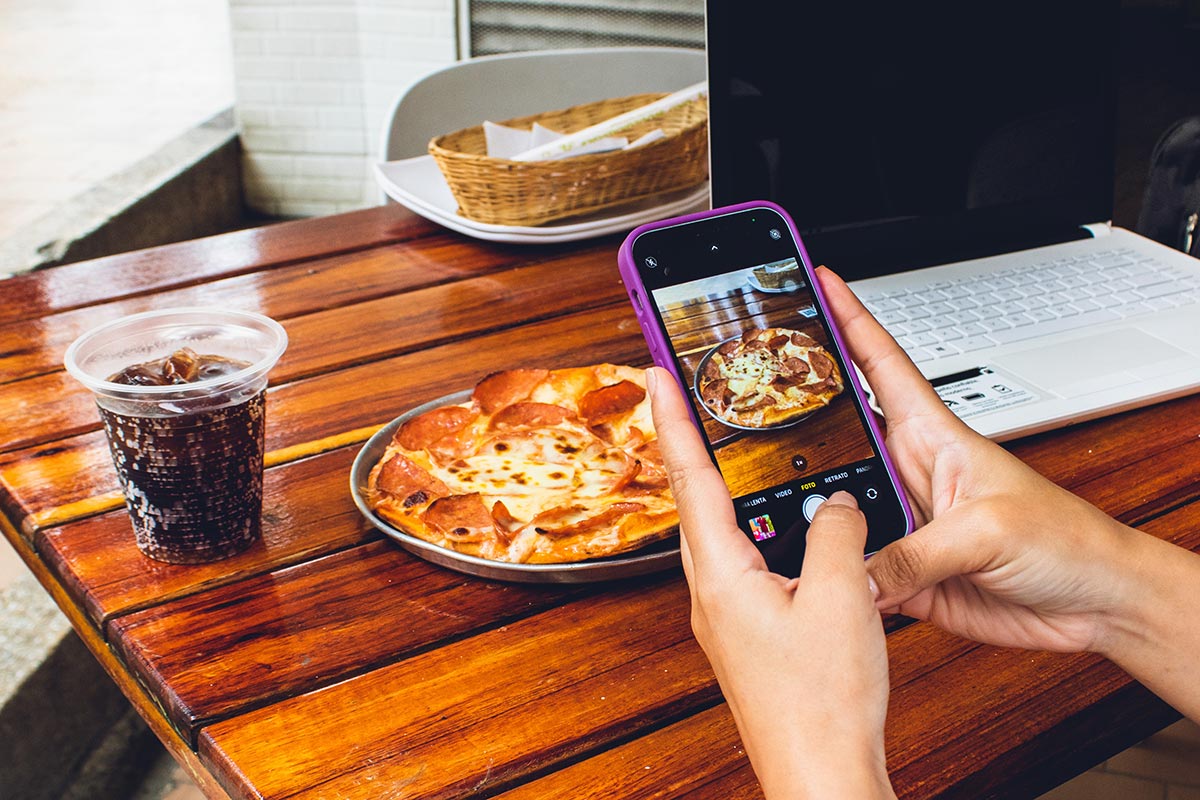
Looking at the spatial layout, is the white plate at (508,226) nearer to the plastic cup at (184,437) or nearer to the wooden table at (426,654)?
the wooden table at (426,654)

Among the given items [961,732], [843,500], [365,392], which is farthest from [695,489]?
[365,392]

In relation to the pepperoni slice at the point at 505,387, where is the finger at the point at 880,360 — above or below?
above

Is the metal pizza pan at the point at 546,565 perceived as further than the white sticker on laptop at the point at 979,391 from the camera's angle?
No

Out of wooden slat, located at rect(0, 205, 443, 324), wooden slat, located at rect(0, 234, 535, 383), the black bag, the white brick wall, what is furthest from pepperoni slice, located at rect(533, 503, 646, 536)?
the white brick wall

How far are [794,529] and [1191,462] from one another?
39 cm

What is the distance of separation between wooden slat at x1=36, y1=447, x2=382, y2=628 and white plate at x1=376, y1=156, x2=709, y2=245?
52cm

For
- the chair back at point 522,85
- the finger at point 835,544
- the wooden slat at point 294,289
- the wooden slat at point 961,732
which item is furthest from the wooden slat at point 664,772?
the chair back at point 522,85

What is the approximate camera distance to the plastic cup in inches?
25.9

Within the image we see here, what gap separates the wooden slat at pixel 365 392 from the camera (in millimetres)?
797

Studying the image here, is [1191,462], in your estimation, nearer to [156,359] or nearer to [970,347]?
[970,347]

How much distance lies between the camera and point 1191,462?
2.65 ft

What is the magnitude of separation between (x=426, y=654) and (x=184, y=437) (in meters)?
0.20

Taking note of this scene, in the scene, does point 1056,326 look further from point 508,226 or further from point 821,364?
point 508,226

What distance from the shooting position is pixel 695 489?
1.87ft
